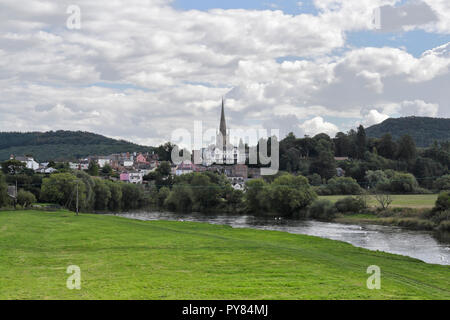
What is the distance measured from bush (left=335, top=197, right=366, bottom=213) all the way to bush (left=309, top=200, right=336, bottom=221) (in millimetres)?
1591

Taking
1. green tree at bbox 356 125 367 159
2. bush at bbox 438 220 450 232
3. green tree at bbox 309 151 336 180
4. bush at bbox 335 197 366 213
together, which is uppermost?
green tree at bbox 356 125 367 159

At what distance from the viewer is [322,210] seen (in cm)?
7288

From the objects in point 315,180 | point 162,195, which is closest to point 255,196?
point 162,195

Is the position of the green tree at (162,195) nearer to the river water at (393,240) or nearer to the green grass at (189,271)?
the river water at (393,240)

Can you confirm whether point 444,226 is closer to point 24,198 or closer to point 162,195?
point 24,198

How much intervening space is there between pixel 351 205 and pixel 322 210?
4.46 m

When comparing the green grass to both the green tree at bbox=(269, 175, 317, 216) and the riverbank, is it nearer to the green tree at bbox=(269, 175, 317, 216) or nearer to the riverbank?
the riverbank

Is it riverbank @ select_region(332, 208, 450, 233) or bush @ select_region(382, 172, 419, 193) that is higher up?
bush @ select_region(382, 172, 419, 193)

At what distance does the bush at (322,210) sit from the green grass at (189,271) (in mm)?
40368

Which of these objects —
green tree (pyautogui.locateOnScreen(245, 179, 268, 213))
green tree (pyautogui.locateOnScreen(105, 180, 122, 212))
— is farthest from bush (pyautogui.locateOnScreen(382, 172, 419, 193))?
green tree (pyautogui.locateOnScreen(105, 180, 122, 212))

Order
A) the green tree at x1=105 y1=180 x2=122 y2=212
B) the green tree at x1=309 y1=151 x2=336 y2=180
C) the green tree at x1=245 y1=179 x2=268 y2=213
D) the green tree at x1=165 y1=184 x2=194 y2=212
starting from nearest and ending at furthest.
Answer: the green tree at x1=245 y1=179 x2=268 y2=213 < the green tree at x1=165 y1=184 x2=194 y2=212 < the green tree at x1=105 y1=180 x2=122 y2=212 < the green tree at x1=309 y1=151 x2=336 y2=180

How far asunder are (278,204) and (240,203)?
523 inches

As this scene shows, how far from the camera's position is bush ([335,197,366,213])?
72188 millimetres
